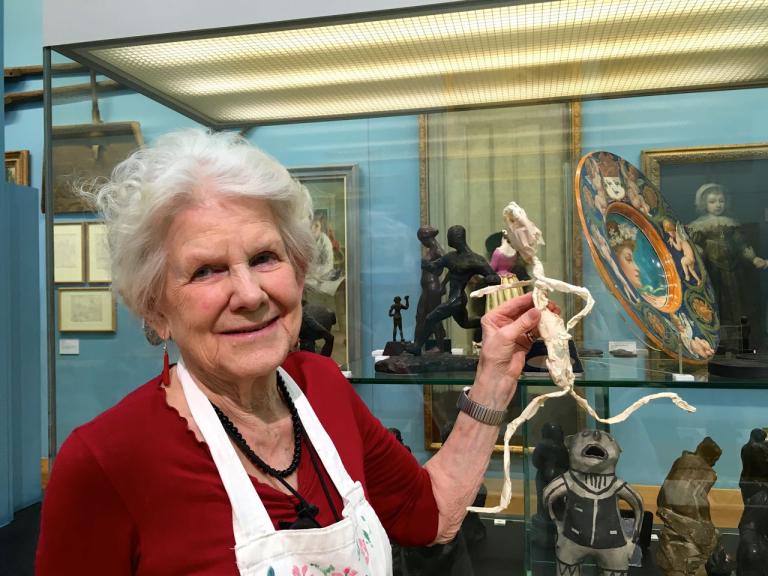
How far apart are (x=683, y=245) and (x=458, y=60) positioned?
1.94 feet

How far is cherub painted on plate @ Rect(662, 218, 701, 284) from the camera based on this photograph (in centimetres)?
125

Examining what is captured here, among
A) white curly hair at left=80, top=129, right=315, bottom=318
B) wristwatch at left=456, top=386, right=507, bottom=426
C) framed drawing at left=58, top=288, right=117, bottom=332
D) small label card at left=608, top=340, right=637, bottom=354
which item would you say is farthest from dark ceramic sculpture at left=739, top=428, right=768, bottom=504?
framed drawing at left=58, top=288, right=117, bottom=332

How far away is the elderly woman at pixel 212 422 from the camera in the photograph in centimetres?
64

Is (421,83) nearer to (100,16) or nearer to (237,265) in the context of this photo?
(100,16)

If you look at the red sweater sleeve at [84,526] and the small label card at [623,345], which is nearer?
the red sweater sleeve at [84,526]

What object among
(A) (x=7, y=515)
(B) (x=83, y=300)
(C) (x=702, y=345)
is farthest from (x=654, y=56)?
(A) (x=7, y=515)

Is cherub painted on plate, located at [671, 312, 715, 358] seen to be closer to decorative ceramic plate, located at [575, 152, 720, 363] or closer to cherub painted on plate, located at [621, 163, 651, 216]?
decorative ceramic plate, located at [575, 152, 720, 363]

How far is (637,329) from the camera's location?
Result: 3.85 ft

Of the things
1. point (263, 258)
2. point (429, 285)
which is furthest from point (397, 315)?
point (263, 258)

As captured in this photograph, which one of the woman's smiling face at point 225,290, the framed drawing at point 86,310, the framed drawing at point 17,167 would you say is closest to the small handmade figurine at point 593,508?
the woman's smiling face at point 225,290

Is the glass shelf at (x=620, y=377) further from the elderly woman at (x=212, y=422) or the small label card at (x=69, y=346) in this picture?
the small label card at (x=69, y=346)

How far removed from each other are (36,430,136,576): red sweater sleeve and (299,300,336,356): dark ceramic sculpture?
27.5 inches

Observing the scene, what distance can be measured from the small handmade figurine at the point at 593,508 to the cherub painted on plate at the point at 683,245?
39cm

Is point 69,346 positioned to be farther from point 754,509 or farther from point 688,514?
point 754,509
